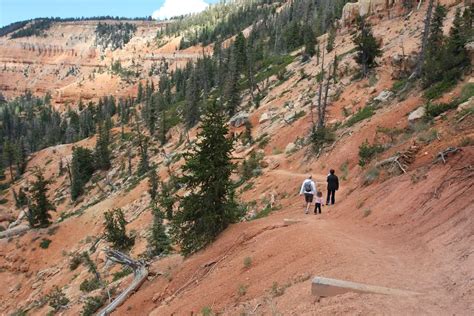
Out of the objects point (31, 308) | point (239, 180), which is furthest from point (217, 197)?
point (31, 308)

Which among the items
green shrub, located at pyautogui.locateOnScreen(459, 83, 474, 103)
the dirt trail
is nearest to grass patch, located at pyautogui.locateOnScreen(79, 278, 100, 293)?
the dirt trail

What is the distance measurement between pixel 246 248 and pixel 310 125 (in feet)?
83.4

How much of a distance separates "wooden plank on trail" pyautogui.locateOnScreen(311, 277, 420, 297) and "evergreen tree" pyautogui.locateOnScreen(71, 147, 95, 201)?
7221 cm

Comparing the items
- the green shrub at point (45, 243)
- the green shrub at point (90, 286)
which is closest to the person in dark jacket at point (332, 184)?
the green shrub at point (90, 286)

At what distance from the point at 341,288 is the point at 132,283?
13374mm

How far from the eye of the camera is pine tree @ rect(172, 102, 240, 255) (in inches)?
749

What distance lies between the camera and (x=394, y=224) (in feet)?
43.1

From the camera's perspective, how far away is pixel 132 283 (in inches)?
779

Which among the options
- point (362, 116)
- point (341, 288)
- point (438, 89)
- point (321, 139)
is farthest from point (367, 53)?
point (341, 288)

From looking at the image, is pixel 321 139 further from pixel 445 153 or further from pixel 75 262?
pixel 75 262

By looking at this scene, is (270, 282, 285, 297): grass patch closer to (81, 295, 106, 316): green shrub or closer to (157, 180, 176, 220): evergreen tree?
(157, 180, 176, 220): evergreen tree

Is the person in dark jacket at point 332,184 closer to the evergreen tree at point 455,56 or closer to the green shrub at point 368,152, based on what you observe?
the green shrub at point 368,152

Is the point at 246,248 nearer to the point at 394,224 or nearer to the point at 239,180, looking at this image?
the point at 394,224

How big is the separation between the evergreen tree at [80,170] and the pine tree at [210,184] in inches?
2403
